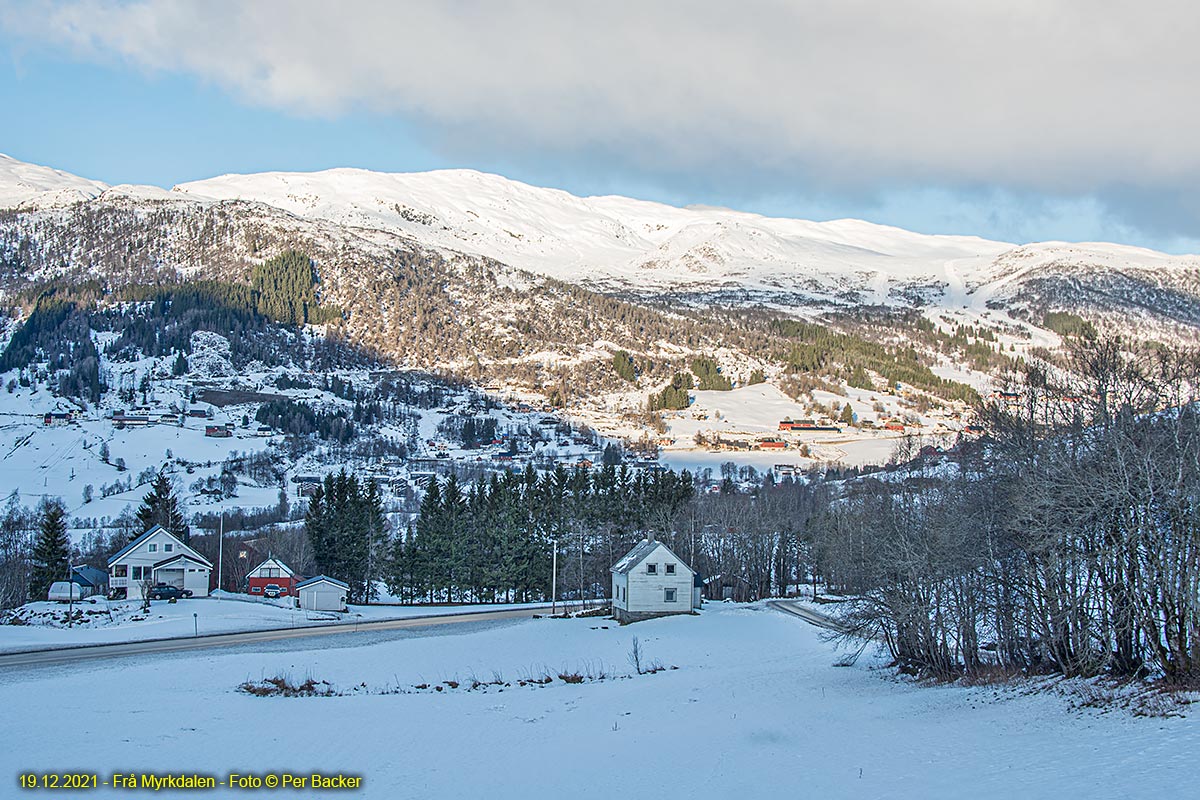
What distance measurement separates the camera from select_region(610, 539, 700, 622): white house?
70.2m

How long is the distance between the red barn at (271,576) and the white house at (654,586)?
121ft

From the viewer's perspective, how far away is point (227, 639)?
5503cm

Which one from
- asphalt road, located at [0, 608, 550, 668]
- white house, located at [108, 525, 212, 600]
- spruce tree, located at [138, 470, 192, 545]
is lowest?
asphalt road, located at [0, 608, 550, 668]

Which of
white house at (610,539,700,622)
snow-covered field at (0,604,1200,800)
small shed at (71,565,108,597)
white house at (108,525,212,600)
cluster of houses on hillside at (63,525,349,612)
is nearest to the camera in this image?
snow-covered field at (0,604,1200,800)

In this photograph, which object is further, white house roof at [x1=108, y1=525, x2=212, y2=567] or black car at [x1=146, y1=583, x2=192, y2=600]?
white house roof at [x1=108, y1=525, x2=212, y2=567]

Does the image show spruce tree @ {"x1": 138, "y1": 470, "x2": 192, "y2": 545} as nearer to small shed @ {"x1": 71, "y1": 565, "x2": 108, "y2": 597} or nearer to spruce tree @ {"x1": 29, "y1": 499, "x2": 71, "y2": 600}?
small shed @ {"x1": 71, "y1": 565, "x2": 108, "y2": 597}

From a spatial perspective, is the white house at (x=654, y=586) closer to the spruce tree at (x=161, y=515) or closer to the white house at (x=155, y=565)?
the white house at (x=155, y=565)

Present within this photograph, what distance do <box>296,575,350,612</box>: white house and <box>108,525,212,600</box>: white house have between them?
474 inches

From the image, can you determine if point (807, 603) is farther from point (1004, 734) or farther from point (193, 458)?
point (193, 458)

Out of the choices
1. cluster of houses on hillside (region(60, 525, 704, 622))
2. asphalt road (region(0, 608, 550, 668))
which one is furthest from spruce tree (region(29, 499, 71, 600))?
asphalt road (region(0, 608, 550, 668))

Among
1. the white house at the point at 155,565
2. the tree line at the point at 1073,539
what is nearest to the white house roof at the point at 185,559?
the white house at the point at 155,565

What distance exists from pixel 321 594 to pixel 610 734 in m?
59.4

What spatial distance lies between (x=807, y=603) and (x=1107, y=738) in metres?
62.5

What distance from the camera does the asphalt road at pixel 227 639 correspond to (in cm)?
4375
